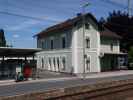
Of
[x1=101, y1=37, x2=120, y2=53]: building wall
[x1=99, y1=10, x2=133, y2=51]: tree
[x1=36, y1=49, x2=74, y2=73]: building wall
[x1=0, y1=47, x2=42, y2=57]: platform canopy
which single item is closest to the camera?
[x1=0, y1=47, x2=42, y2=57]: platform canopy

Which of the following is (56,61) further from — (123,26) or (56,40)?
(123,26)

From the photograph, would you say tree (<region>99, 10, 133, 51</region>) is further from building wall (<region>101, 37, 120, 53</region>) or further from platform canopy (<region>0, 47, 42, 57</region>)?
platform canopy (<region>0, 47, 42, 57</region>)

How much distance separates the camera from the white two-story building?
38844 mm

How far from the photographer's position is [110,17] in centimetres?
6581

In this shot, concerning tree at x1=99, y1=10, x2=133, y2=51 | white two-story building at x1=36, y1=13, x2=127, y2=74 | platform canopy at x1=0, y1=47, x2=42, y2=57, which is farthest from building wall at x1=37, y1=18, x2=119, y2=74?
tree at x1=99, y1=10, x2=133, y2=51

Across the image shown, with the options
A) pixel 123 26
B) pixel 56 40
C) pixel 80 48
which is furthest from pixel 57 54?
pixel 123 26

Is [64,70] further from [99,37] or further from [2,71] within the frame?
[2,71]

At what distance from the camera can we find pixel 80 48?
129ft

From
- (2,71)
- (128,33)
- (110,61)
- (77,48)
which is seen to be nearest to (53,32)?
(77,48)

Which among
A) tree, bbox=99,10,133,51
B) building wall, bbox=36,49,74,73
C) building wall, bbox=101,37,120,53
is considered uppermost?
tree, bbox=99,10,133,51

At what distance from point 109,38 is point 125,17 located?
17523mm

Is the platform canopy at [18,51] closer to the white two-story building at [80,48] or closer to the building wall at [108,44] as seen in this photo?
the white two-story building at [80,48]

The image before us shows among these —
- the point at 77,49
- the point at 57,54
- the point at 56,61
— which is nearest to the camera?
the point at 77,49

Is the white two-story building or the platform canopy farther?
the white two-story building
